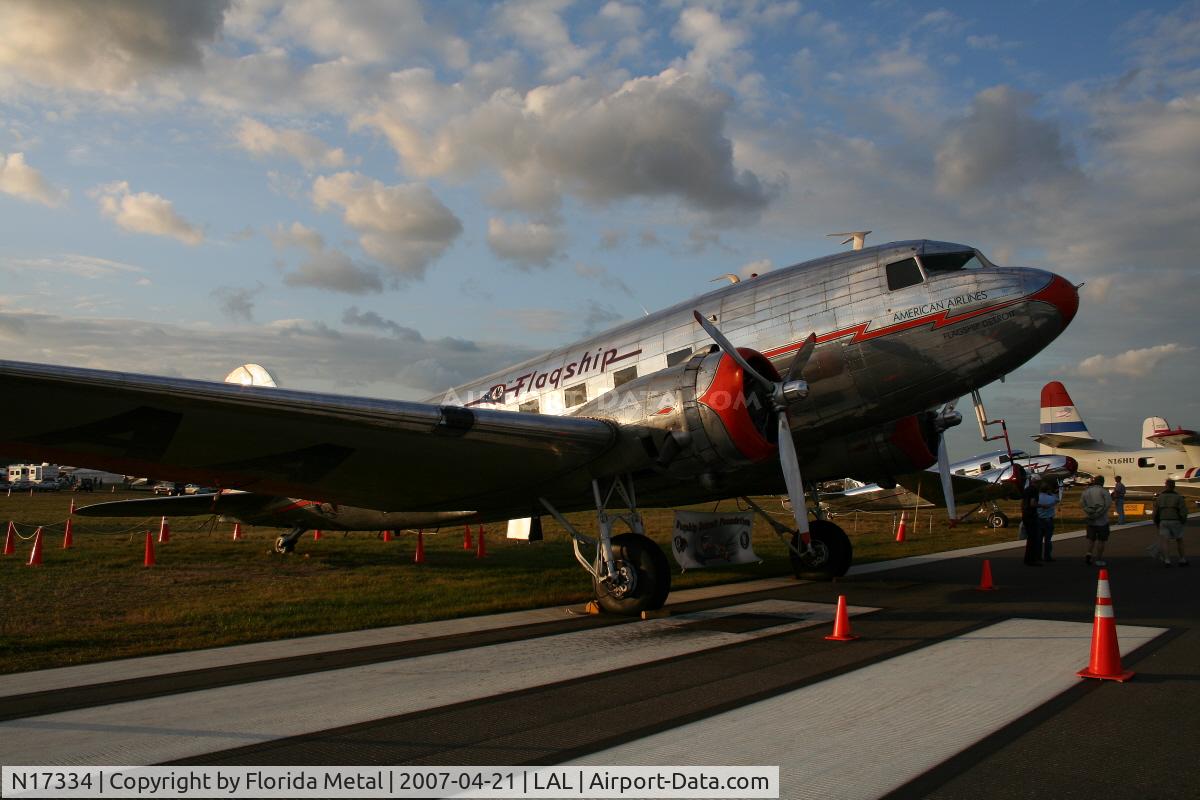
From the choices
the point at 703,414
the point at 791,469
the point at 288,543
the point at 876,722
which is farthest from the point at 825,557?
the point at 288,543

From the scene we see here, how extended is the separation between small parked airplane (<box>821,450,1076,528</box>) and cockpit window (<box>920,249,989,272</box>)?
45.1 ft

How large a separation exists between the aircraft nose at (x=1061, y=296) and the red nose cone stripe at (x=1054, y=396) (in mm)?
45394

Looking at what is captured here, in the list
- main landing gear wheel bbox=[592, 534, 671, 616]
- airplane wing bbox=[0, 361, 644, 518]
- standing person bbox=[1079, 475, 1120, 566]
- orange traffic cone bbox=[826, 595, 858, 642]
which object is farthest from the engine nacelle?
→ standing person bbox=[1079, 475, 1120, 566]

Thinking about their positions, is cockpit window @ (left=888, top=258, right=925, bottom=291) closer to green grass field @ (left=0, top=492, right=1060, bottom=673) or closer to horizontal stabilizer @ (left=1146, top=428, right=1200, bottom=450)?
green grass field @ (left=0, top=492, right=1060, bottom=673)

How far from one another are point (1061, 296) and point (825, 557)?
20.2 ft

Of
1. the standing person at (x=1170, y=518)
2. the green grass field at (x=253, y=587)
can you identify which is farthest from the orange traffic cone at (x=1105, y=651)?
the standing person at (x=1170, y=518)

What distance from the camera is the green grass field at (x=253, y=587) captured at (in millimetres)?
9281

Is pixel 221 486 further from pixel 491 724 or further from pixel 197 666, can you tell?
pixel 491 724

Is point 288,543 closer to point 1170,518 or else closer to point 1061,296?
point 1061,296

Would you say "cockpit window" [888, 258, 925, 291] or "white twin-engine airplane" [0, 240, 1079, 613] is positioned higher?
"cockpit window" [888, 258, 925, 291]

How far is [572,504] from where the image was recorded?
38.6ft

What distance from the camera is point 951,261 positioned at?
10.4m

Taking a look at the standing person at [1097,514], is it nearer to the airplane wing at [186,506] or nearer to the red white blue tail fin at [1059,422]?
the airplane wing at [186,506]

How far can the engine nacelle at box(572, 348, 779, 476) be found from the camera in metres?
9.27
